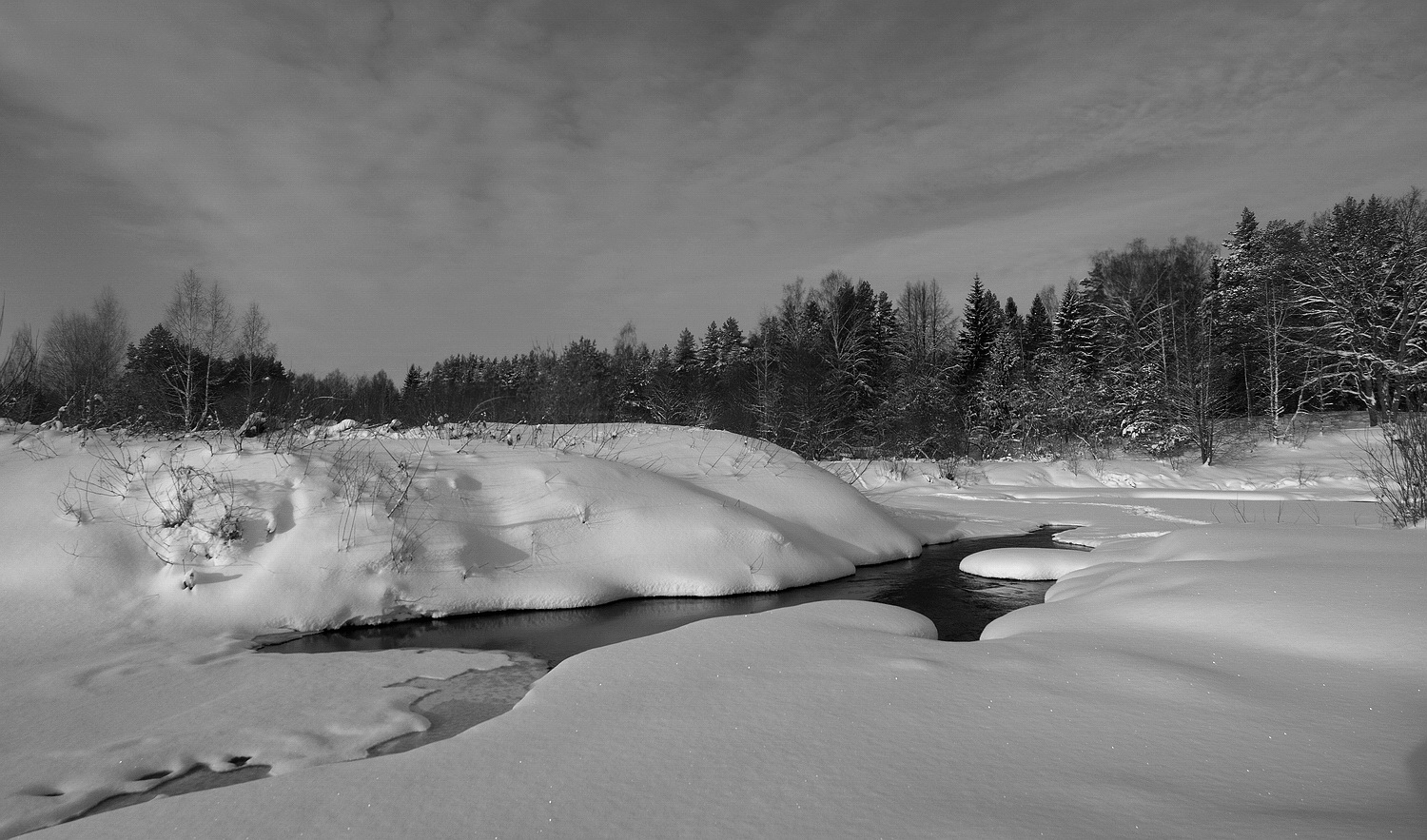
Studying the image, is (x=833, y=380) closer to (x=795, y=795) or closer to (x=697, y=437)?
(x=697, y=437)

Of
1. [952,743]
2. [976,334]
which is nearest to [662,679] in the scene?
[952,743]

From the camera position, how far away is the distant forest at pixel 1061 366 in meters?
20.9

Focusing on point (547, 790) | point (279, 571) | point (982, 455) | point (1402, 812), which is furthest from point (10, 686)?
point (982, 455)

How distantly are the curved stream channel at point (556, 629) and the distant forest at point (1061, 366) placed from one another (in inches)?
251

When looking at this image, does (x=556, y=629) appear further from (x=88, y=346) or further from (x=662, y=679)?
(x=88, y=346)

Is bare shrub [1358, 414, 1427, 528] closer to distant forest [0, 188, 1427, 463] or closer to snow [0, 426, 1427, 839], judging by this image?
snow [0, 426, 1427, 839]

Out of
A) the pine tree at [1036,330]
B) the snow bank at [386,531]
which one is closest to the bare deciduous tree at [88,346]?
the snow bank at [386,531]

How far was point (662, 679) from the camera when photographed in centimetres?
369

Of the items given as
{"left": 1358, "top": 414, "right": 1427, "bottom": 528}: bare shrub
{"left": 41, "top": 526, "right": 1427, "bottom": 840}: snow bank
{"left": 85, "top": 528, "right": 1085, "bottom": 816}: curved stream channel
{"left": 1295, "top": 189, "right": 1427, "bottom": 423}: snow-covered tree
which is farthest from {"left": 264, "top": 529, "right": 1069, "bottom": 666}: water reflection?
{"left": 1295, "top": 189, "right": 1427, "bottom": 423}: snow-covered tree

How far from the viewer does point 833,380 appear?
26.9 metres

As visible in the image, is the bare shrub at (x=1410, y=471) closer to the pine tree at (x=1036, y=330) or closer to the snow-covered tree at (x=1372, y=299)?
the snow-covered tree at (x=1372, y=299)

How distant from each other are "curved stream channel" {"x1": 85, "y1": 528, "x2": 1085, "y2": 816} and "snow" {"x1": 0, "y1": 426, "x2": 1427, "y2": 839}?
0.62ft

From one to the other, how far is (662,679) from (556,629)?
2570mm

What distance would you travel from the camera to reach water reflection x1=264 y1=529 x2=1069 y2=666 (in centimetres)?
546
